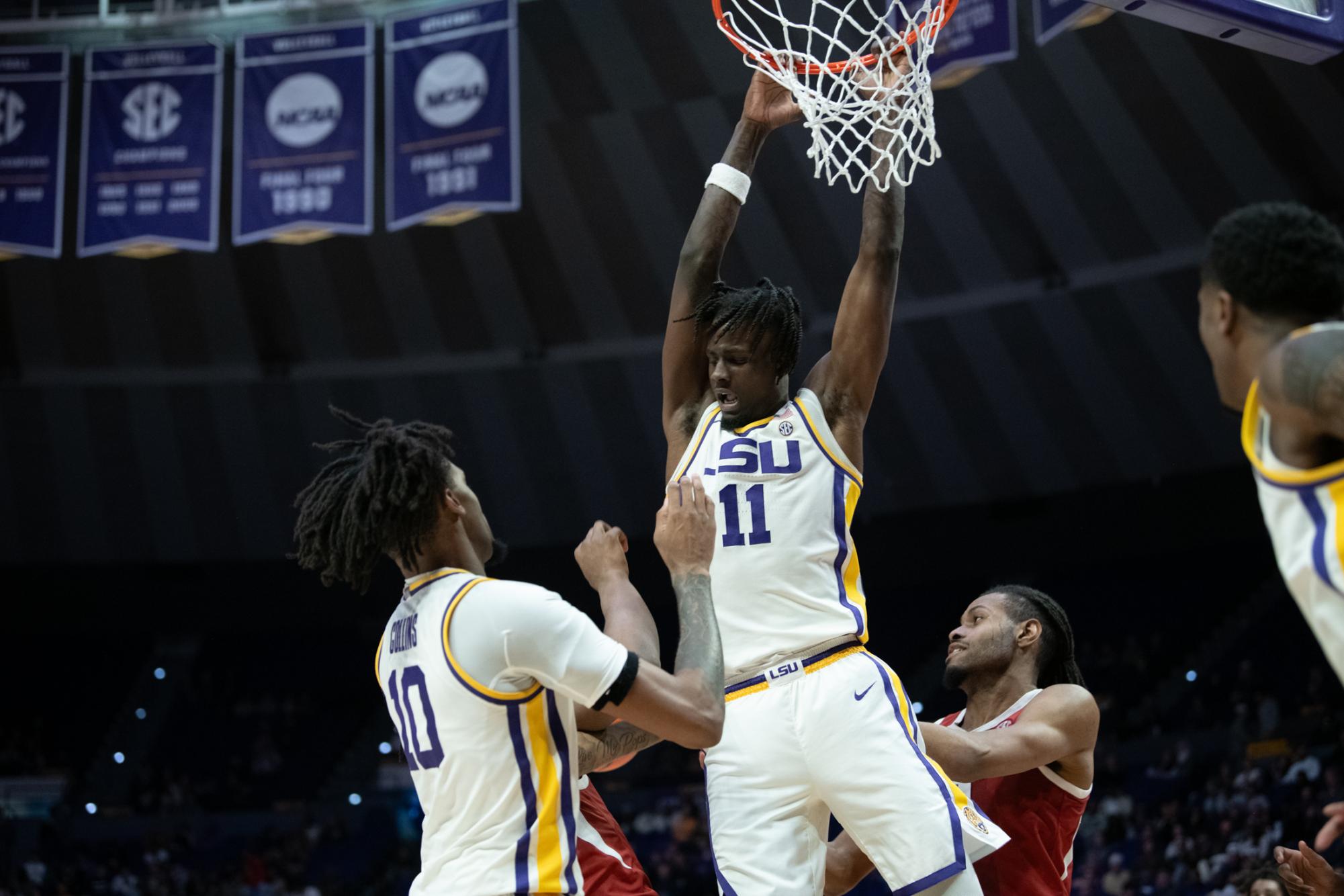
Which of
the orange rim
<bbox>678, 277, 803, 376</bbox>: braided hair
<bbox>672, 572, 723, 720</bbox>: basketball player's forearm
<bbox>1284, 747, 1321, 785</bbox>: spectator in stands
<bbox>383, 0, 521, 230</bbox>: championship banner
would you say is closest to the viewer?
<bbox>672, 572, 723, 720</bbox>: basketball player's forearm

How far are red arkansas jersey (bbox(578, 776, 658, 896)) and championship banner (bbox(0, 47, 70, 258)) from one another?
10101mm

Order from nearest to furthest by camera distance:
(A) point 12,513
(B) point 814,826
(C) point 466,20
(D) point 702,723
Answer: (D) point 702,723, (B) point 814,826, (C) point 466,20, (A) point 12,513

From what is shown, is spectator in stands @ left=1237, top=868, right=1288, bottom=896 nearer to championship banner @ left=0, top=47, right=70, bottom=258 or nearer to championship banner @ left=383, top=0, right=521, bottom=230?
championship banner @ left=383, top=0, right=521, bottom=230

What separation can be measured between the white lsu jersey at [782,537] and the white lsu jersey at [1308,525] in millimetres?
1424

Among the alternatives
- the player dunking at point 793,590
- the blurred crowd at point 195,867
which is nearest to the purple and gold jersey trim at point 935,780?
the player dunking at point 793,590

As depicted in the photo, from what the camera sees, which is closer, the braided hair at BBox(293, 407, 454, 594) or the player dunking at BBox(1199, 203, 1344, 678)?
the player dunking at BBox(1199, 203, 1344, 678)

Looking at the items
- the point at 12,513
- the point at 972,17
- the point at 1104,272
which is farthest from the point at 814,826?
the point at 12,513

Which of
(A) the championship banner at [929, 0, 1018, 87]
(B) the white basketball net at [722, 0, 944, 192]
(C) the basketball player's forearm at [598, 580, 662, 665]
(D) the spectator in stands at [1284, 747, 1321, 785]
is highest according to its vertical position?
(A) the championship banner at [929, 0, 1018, 87]

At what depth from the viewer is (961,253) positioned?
57.9 ft

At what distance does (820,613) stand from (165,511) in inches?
762

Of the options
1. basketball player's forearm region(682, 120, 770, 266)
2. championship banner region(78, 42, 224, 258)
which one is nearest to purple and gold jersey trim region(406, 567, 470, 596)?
basketball player's forearm region(682, 120, 770, 266)

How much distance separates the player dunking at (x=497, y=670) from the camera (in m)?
3.17

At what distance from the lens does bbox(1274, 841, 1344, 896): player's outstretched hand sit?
393 centimetres

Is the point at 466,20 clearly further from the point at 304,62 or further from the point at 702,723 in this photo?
the point at 702,723
